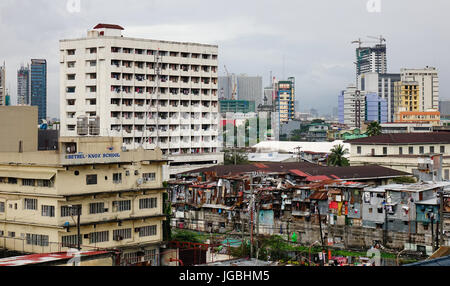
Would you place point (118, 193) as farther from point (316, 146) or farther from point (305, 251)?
point (316, 146)

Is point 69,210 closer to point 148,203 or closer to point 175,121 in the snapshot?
point 148,203

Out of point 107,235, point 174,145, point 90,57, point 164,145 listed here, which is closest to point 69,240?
point 107,235

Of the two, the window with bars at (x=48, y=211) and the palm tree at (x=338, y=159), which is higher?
the palm tree at (x=338, y=159)

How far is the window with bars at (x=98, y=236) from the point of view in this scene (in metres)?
19.8

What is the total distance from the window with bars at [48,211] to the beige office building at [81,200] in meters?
0.03

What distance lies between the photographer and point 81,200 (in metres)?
19.8

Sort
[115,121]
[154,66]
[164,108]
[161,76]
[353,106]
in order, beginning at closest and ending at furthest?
[115,121], [154,66], [161,76], [164,108], [353,106]

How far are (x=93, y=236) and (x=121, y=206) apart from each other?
1.53 m

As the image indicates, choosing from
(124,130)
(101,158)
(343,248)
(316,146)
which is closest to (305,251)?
(343,248)

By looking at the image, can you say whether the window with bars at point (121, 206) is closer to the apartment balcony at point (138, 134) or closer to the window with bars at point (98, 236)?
the window with bars at point (98, 236)

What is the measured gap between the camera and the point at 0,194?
67.3ft

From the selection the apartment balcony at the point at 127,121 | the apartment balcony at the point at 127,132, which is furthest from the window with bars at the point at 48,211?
the apartment balcony at the point at 127,132

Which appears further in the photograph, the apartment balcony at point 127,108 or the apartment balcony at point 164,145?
the apartment balcony at point 164,145

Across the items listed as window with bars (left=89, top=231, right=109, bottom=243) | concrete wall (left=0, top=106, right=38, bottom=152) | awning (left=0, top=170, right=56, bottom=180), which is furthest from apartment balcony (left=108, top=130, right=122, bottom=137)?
window with bars (left=89, top=231, right=109, bottom=243)
